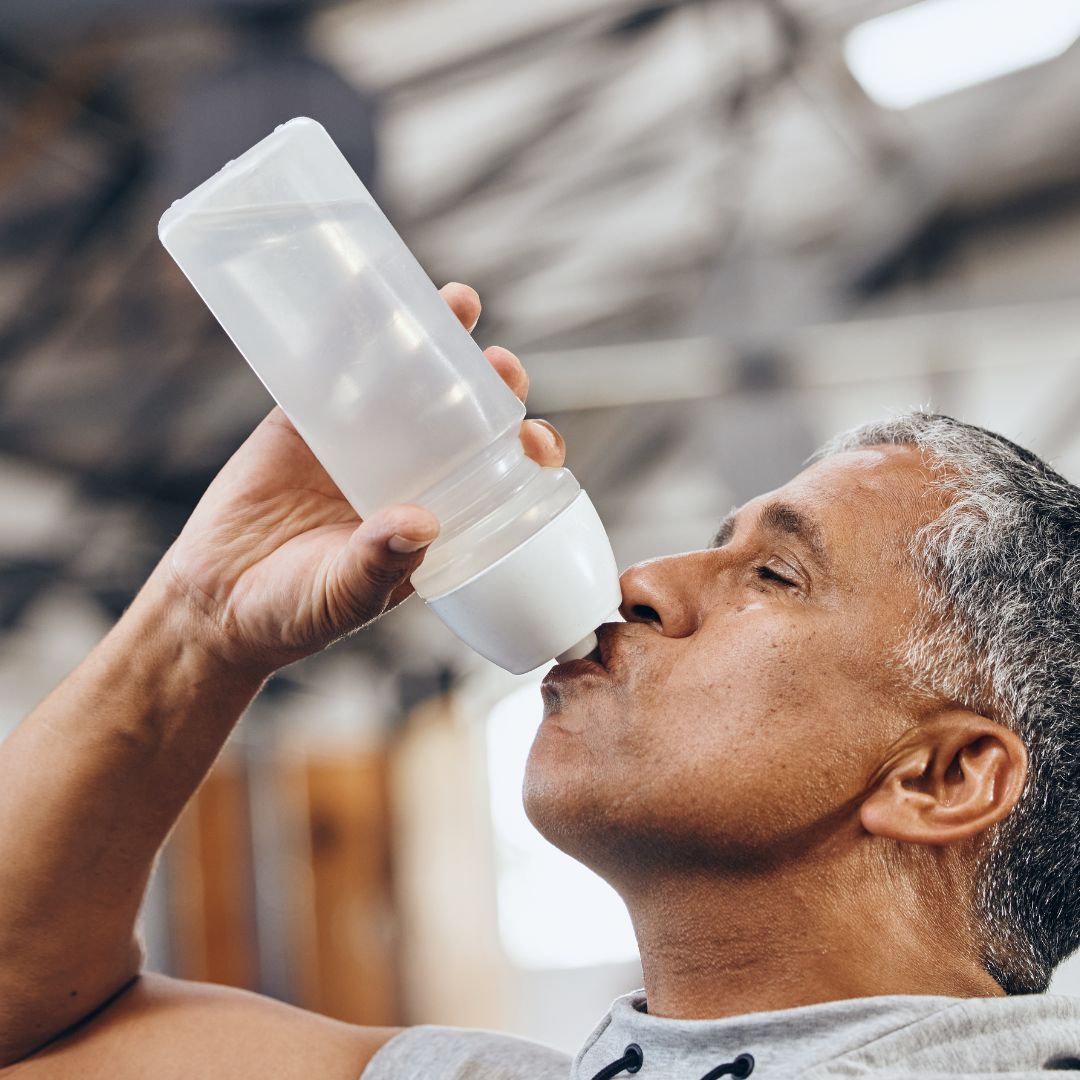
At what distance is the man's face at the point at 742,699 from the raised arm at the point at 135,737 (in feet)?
0.79

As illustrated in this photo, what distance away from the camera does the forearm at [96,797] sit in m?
1.48

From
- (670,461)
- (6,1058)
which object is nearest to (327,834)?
(670,461)

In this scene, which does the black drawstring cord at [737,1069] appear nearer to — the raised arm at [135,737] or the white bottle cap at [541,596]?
the white bottle cap at [541,596]

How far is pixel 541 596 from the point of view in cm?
122

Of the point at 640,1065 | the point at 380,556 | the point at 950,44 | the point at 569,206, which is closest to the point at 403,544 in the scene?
the point at 380,556

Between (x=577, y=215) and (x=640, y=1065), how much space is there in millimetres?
3711

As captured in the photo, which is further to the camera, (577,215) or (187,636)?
(577,215)

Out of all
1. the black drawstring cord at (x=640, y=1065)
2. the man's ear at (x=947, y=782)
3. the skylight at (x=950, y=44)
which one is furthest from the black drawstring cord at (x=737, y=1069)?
the skylight at (x=950, y=44)

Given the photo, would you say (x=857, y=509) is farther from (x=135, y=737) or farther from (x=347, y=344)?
(x=135, y=737)

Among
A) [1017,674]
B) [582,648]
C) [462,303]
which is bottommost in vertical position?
[1017,674]

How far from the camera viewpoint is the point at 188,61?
3125 mm

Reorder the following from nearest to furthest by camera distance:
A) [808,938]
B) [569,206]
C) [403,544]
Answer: [403,544], [808,938], [569,206]

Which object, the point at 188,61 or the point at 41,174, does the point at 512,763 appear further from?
the point at 188,61

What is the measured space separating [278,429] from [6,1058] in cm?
70
